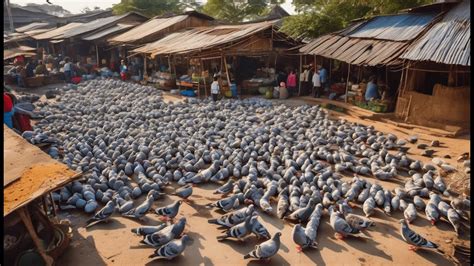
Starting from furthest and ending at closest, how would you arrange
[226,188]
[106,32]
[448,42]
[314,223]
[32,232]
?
[106,32]
[448,42]
[226,188]
[314,223]
[32,232]

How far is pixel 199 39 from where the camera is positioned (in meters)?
18.9

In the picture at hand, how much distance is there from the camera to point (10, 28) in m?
38.2

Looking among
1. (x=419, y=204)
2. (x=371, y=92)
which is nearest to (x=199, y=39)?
(x=371, y=92)

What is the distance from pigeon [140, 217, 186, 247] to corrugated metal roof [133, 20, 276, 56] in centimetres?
1185

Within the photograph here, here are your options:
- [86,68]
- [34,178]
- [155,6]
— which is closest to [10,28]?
[155,6]

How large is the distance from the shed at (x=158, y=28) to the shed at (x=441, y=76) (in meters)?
16.4

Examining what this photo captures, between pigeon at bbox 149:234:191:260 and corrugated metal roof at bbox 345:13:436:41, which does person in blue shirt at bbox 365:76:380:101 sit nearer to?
corrugated metal roof at bbox 345:13:436:41

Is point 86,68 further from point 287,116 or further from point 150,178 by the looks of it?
point 150,178

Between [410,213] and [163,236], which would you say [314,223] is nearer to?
[410,213]

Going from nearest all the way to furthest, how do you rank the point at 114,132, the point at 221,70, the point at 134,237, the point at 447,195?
the point at 134,237, the point at 447,195, the point at 114,132, the point at 221,70

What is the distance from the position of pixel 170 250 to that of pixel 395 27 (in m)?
12.5

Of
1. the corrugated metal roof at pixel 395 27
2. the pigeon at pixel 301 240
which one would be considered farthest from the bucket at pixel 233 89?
the pigeon at pixel 301 240

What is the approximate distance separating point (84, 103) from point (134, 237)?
11.5 m

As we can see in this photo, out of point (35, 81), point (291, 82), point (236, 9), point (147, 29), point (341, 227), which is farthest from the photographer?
point (236, 9)
